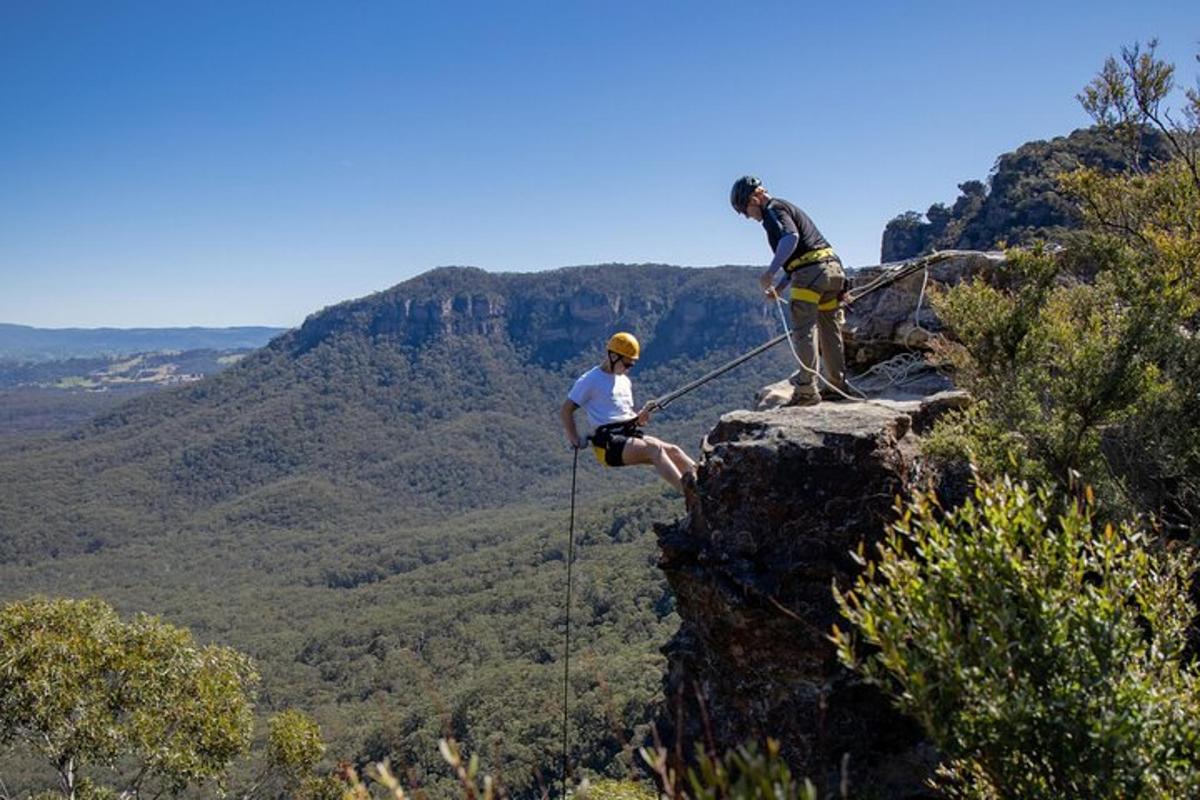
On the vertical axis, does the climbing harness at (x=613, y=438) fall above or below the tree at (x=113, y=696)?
above

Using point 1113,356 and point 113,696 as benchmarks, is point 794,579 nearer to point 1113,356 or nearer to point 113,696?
point 1113,356

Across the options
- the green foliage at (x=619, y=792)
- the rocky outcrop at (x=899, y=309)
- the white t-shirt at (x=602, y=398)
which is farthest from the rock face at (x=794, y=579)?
the rocky outcrop at (x=899, y=309)

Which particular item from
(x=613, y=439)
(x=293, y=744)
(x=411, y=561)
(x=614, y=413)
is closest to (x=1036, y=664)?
(x=613, y=439)

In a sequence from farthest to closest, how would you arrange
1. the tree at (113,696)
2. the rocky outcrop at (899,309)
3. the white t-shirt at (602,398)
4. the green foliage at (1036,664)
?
the tree at (113,696), the rocky outcrop at (899,309), the white t-shirt at (602,398), the green foliage at (1036,664)

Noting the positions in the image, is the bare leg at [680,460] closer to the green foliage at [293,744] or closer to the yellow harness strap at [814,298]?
the yellow harness strap at [814,298]

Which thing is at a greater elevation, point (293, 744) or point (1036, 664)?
point (1036, 664)

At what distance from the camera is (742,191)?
306 inches

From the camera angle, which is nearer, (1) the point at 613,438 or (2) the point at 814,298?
(1) the point at 613,438

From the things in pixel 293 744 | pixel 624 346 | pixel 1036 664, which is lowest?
pixel 293 744

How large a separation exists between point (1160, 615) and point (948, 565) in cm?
115

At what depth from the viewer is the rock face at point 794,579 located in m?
6.00

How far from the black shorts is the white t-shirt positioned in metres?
0.06

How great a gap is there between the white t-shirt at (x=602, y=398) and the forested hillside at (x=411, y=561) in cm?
269

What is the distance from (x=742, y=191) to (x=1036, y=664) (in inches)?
211
